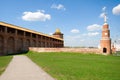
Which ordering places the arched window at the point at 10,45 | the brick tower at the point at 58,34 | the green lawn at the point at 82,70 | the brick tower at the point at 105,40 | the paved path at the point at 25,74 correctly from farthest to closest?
the brick tower at the point at 58,34
the brick tower at the point at 105,40
the arched window at the point at 10,45
the green lawn at the point at 82,70
the paved path at the point at 25,74

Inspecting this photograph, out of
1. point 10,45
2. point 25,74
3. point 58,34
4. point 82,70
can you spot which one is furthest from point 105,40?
point 58,34

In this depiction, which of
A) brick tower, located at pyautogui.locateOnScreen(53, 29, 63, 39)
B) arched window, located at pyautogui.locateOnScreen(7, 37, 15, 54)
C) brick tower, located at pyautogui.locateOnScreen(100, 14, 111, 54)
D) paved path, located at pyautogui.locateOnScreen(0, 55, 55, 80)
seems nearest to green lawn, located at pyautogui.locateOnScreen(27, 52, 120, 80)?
paved path, located at pyautogui.locateOnScreen(0, 55, 55, 80)

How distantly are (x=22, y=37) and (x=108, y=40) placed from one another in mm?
19245

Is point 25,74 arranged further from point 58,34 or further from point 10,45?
point 58,34

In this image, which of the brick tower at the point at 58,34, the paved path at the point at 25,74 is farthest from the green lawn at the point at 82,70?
the brick tower at the point at 58,34

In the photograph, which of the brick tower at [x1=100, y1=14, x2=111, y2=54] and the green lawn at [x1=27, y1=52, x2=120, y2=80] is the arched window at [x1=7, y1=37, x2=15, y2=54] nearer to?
the brick tower at [x1=100, y1=14, x2=111, y2=54]

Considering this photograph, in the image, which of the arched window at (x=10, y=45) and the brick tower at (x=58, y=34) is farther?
the brick tower at (x=58, y=34)

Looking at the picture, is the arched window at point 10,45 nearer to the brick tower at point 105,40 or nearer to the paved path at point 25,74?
the brick tower at point 105,40

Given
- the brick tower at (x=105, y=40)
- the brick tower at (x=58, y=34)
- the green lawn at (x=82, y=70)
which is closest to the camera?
the green lawn at (x=82, y=70)

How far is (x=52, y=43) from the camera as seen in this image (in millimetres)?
66250

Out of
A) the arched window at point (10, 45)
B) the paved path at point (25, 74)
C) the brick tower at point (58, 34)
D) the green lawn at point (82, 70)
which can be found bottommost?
the green lawn at point (82, 70)

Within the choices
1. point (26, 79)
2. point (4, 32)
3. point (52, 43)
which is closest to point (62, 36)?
point (52, 43)

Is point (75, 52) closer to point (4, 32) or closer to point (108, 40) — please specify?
point (108, 40)

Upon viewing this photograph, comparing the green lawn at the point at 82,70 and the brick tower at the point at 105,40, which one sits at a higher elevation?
the brick tower at the point at 105,40
